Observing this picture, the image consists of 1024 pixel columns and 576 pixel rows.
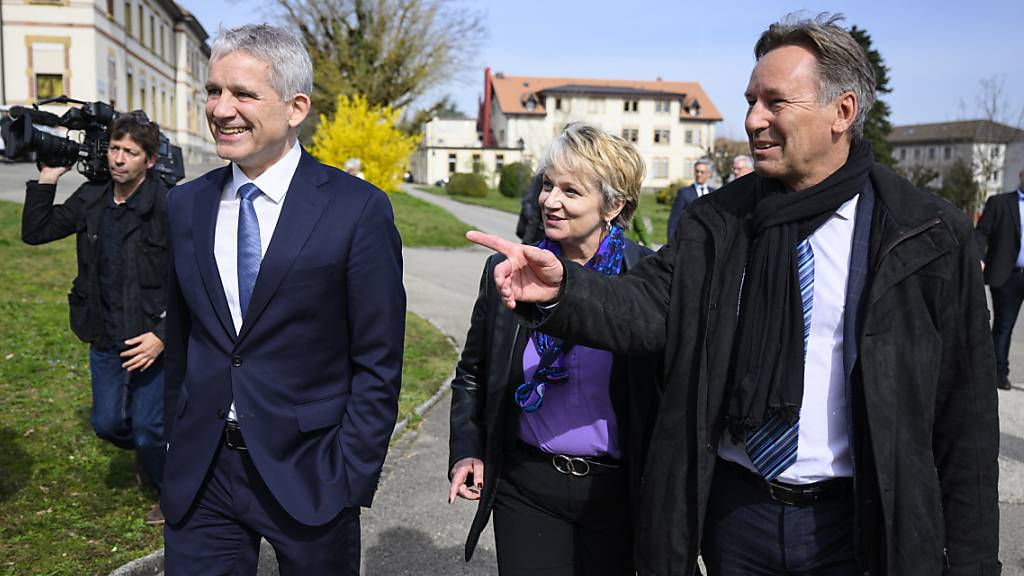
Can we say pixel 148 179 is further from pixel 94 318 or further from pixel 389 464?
pixel 389 464

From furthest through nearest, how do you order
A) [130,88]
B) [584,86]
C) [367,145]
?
[584,86] → [130,88] → [367,145]

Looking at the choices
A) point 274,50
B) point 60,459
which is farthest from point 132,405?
point 274,50

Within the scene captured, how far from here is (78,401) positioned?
6.63 metres

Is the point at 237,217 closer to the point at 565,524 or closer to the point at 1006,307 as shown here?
the point at 565,524

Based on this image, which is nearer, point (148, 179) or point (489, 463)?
point (489, 463)

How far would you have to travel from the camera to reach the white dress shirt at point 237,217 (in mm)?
2598

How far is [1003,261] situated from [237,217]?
828cm

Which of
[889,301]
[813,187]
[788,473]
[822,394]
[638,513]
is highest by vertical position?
[813,187]

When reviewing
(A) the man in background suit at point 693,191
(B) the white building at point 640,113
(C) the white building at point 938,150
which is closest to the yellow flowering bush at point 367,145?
(A) the man in background suit at point 693,191

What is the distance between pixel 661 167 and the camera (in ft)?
270

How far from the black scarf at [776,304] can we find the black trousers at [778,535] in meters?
0.21

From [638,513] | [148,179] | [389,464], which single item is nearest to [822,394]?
[638,513]

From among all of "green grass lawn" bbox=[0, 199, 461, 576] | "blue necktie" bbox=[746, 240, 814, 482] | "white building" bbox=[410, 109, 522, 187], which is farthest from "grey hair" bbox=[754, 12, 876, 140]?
"white building" bbox=[410, 109, 522, 187]

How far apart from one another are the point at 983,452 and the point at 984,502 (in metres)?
0.13
